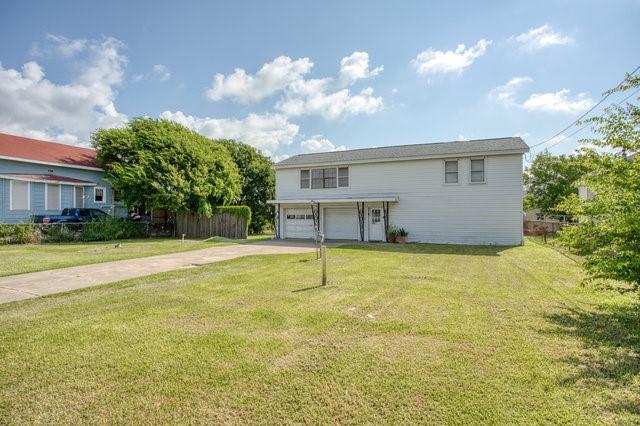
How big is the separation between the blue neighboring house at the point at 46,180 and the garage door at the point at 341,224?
15754 mm

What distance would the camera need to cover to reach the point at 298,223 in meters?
20.9

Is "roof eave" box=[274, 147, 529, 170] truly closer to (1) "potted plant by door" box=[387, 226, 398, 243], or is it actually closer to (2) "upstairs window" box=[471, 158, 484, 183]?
(2) "upstairs window" box=[471, 158, 484, 183]

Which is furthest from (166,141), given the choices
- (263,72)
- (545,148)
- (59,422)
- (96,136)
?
(545,148)

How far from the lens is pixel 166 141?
20.7m

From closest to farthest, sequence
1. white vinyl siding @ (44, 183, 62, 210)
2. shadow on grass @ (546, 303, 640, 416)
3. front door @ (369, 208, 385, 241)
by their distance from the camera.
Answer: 1. shadow on grass @ (546, 303, 640, 416)
2. front door @ (369, 208, 385, 241)
3. white vinyl siding @ (44, 183, 62, 210)

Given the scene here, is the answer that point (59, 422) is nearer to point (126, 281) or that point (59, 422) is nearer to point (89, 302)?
point (89, 302)

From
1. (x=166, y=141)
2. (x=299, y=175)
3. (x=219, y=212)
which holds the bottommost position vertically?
(x=219, y=212)

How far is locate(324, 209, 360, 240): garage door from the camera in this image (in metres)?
19.4

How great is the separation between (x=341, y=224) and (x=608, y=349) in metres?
16.4

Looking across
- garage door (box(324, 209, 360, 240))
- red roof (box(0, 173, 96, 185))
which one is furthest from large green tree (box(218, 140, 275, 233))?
red roof (box(0, 173, 96, 185))

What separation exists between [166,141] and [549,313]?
21377 millimetres

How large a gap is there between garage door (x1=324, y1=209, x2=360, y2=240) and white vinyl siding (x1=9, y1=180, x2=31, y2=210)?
1748 cm

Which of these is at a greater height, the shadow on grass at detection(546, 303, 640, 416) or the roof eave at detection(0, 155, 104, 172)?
the roof eave at detection(0, 155, 104, 172)

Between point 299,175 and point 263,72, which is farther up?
point 263,72
